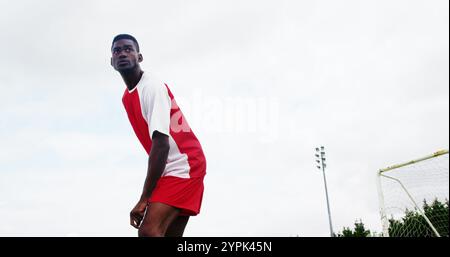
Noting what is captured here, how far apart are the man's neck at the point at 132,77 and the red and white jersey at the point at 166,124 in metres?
0.05

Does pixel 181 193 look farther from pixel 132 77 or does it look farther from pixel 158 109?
pixel 132 77

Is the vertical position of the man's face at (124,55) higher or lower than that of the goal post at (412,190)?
lower

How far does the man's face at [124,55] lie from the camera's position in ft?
10.4

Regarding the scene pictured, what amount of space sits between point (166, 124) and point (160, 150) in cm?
19

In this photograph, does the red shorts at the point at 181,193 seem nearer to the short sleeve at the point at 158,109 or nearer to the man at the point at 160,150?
the man at the point at 160,150

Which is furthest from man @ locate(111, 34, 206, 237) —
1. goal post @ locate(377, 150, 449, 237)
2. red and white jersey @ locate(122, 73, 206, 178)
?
goal post @ locate(377, 150, 449, 237)

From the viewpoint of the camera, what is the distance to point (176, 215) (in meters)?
2.90

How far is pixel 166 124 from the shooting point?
291 centimetres

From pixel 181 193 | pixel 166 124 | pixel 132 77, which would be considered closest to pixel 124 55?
pixel 132 77

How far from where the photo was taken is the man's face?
10.4ft

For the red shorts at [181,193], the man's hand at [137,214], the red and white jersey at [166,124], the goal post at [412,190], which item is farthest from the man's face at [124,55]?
the goal post at [412,190]
